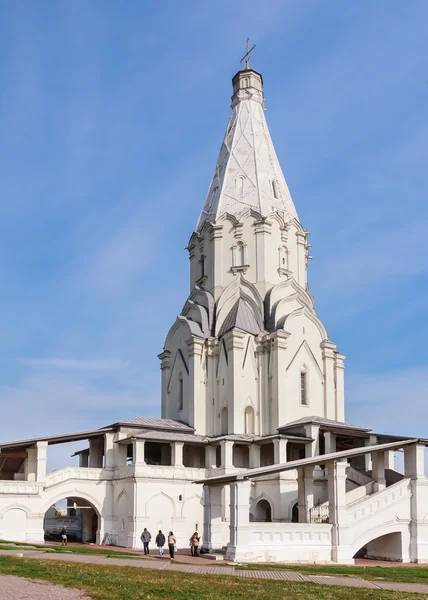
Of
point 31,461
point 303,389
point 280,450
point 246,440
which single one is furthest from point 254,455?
point 31,461

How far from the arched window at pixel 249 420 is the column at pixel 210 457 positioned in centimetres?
231

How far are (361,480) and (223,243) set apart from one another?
1567 centimetres

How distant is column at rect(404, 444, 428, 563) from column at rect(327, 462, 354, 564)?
11.7 ft

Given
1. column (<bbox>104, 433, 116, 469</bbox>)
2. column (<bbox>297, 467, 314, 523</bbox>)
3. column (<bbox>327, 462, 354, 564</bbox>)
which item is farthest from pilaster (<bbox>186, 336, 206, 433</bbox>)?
column (<bbox>327, 462, 354, 564</bbox>)

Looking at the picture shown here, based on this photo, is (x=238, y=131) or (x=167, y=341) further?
(x=238, y=131)

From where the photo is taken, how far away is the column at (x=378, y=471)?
103ft

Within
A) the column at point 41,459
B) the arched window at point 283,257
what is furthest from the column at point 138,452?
the arched window at point 283,257

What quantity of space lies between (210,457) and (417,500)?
1080 centimetres

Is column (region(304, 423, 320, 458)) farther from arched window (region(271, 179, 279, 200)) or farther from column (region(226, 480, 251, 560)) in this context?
arched window (region(271, 179, 279, 200))

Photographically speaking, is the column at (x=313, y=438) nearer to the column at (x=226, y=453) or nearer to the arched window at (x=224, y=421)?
the column at (x=226, y=453)

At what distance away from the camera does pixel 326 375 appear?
4038 cm

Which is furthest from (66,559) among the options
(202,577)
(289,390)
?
(289,390)

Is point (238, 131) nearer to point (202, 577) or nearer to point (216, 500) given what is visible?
point (216, 500)

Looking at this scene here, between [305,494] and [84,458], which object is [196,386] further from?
[305,494]
